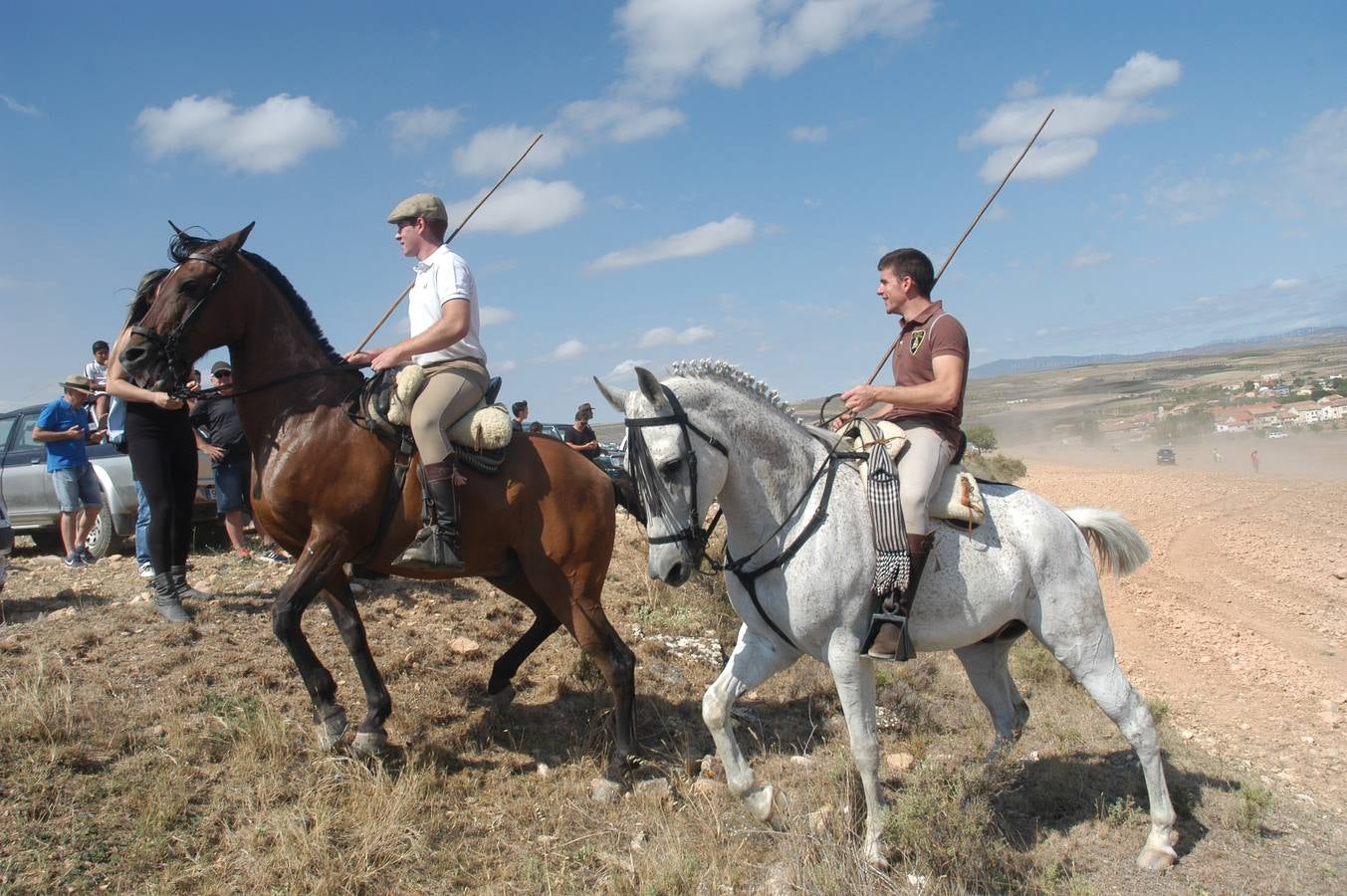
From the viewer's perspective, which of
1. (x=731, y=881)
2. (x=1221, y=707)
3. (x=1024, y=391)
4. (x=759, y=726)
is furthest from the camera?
Answer: (x=1024, y=391)

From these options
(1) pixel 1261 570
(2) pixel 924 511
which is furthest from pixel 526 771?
(1) pixel 1261 570

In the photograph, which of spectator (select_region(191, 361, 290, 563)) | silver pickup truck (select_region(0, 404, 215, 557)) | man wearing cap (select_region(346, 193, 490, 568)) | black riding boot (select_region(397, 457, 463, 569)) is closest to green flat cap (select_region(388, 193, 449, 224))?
man wearing cap (select_region(346, 193, 490, 568))

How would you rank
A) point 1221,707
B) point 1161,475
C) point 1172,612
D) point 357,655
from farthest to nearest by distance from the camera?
point 1161,475 → point 1172,612 → point 1221,707 → point 357,655

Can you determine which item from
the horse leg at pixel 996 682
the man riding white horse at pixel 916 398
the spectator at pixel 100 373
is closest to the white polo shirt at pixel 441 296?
the man riding white horse at pixel 916 398

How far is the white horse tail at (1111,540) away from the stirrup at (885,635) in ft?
5.15

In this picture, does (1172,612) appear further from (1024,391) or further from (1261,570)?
(1024,391)

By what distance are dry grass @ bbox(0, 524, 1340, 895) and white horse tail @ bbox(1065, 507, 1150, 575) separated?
1335 mm

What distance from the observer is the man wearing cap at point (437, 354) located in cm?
527

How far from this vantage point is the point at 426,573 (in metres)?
5.61

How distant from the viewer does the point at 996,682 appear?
5.69 m

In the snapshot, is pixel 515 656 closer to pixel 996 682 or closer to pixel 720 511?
pixel 720 511

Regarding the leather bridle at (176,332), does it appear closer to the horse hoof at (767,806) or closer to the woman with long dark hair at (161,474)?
the woman with long dark hair at (161,474)

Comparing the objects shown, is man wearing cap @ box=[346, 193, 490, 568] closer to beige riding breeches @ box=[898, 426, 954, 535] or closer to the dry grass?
the dry grass

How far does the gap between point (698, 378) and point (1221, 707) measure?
675 centimetres
